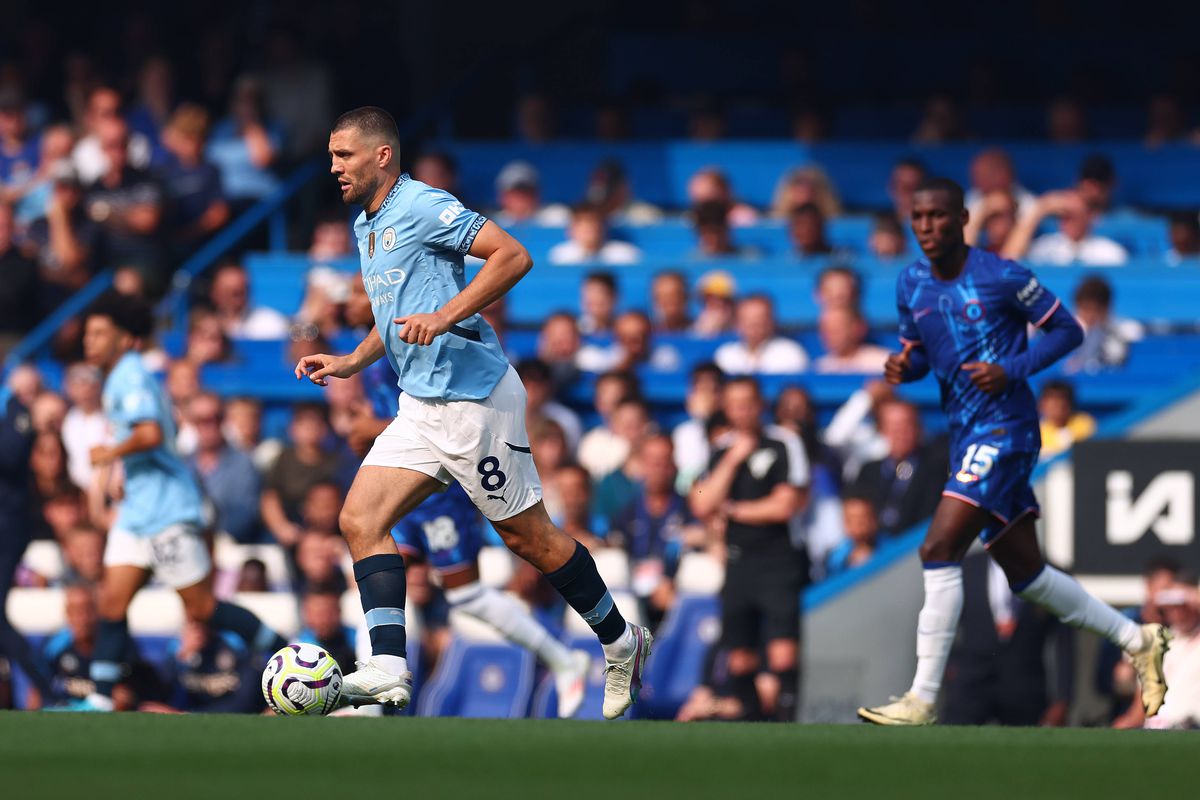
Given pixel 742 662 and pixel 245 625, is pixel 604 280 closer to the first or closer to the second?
pixel 742 662

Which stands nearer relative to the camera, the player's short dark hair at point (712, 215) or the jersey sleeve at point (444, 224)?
the jersey sleeve at point (444, 224)

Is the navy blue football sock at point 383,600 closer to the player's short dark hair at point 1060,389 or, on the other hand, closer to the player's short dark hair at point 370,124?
the player's short dark hair at point 370,124

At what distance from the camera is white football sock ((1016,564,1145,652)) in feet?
25.1

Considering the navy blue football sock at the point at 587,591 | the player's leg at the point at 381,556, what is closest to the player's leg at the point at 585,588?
the navy blue football sock at the point at 587,591

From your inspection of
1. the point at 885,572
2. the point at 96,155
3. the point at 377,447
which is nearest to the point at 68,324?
the point at 96,155

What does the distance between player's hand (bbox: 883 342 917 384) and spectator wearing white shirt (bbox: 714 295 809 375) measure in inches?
185

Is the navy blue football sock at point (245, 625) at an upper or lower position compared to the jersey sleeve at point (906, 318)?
lower

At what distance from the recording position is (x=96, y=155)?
52.1 feet

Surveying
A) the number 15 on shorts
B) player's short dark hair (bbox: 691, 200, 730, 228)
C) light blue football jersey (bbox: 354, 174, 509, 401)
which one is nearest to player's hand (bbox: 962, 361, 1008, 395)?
the number 15 on shorts

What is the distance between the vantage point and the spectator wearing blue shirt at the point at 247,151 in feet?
52.1

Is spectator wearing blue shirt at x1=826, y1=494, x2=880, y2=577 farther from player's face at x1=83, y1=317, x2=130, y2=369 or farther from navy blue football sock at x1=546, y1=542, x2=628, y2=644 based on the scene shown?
player's face at x1=83, y1=317, x2=130, y2=369

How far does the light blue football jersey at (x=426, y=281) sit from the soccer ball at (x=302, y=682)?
103 centimetres

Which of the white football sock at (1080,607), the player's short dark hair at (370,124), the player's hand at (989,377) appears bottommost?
the white football sock at (1080,607)

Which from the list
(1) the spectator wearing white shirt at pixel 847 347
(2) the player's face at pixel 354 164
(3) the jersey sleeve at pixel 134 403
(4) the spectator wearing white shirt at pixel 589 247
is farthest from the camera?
(4) the spectator wearing white shirt at pixel 589 247
